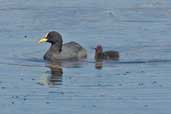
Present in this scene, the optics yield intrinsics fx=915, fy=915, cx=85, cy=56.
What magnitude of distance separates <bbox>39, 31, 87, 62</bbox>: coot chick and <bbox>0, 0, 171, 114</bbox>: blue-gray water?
0.33m

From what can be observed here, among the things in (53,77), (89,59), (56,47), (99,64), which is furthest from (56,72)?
(56,47)

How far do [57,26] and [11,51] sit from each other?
428cm

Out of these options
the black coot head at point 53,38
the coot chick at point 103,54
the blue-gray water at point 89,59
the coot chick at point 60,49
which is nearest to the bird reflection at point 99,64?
the blue-gray water at point 89,59

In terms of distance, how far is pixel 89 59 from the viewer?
955 inches

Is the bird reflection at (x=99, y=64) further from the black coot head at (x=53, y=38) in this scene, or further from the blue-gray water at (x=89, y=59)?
the black coot head at (x=53, y=38)

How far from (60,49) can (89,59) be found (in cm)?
143

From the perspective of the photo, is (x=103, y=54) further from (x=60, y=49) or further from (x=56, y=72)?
(x=56, y=72)

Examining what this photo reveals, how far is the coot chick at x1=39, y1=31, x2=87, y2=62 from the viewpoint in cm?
2439

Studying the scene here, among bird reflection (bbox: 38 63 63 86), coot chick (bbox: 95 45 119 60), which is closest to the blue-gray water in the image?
bird reflection (bbox: 38 63 63 86)

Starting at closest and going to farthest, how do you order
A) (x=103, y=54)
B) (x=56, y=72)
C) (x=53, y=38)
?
(x=56, y=72), (x=103, y=54), (x=53, y=38)

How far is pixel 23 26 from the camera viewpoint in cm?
2766

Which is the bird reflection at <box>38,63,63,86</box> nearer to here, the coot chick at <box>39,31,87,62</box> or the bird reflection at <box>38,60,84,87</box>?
the bird reflection at <box>38,60,84,87</box>

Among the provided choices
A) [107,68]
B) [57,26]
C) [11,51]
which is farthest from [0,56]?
[57,26]

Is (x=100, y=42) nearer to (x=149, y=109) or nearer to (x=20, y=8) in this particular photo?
(x=20, y=8)
